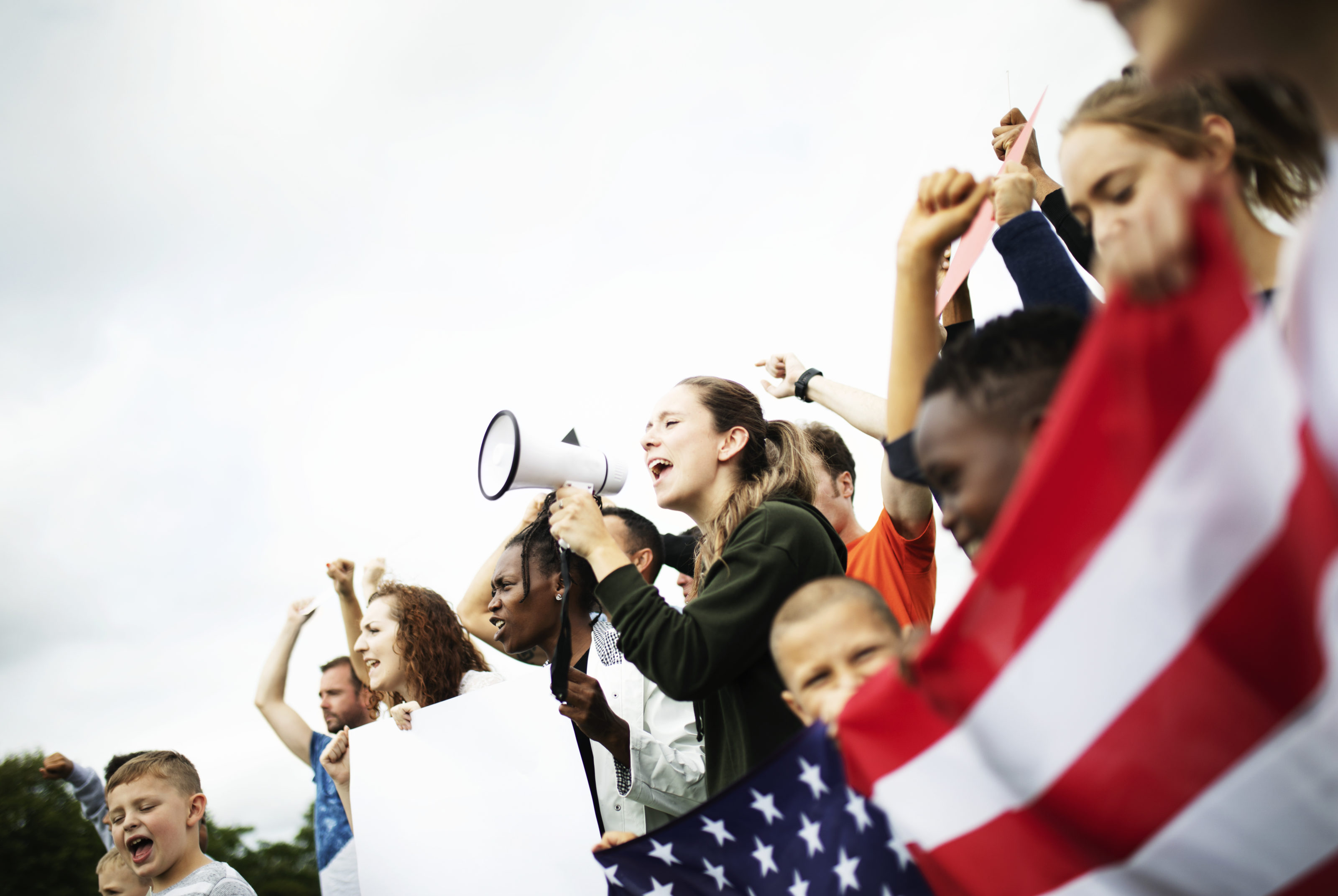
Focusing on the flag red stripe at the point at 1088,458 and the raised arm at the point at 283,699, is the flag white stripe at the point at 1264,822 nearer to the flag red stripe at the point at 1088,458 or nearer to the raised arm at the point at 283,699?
the flag red stripe at the point at 1088,458

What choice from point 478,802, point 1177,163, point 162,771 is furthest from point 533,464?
point 162,771

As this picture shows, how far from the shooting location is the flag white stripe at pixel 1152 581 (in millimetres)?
851

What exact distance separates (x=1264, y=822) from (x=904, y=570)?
6.91 ft

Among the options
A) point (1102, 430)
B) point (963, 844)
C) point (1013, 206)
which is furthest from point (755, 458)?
point (1102, 430)

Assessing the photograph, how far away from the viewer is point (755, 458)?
3.32 metres

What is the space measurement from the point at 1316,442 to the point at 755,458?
2482 mm

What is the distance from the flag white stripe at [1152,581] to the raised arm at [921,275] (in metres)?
0.79

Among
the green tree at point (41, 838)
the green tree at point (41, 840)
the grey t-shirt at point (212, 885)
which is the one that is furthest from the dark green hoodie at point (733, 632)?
the green tree at point (41, 840)

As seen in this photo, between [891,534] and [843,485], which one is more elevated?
[843,485]

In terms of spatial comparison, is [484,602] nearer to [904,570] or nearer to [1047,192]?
[904,570]

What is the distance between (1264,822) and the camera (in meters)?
0.98

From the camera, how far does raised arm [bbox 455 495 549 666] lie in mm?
4934

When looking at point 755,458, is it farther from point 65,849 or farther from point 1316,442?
point 65,849

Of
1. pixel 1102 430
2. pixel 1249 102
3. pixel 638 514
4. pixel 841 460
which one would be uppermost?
pixel 638 514
